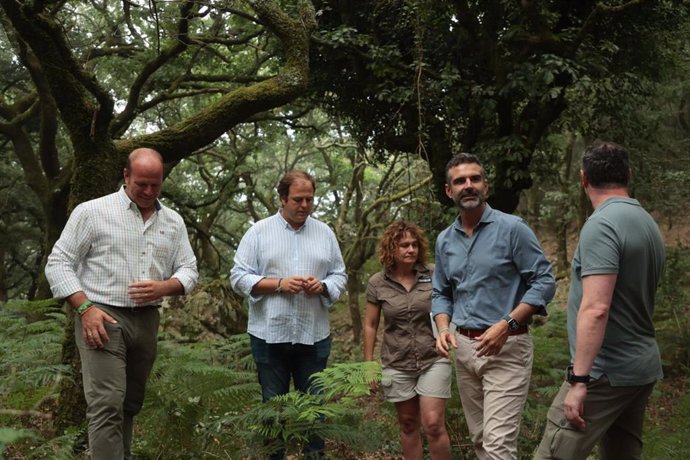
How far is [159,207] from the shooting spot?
4441 millimetres

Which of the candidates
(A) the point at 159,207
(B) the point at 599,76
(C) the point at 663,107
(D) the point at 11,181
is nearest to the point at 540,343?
(B) the point at 599,76

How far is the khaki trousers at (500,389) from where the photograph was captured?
12.5 ft

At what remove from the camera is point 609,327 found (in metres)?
3.09

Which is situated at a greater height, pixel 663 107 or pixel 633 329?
pixel 663 107

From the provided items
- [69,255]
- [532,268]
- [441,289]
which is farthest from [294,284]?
[532,268]

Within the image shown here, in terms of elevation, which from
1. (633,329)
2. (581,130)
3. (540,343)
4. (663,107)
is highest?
(663,107)

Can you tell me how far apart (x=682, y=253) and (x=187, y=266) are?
1241 centimetres

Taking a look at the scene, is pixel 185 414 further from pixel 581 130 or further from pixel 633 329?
pixel 581 130

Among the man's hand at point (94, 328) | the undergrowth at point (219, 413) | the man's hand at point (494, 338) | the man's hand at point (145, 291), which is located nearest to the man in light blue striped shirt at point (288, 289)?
the undergrowth at point (219, 413)

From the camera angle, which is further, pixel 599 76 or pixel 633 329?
pixel 599 76

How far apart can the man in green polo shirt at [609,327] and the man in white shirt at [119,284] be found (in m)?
2.52

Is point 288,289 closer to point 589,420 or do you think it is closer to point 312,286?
point 312,286

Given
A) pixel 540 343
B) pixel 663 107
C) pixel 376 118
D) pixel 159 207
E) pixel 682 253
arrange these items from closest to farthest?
1. pixel 159 207
2. pixel 540 343
3. pixel 376 118
4. pixel 682 253
5. pixel 663 107

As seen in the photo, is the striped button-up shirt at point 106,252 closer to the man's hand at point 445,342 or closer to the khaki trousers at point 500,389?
the man's hand at point 445,342
